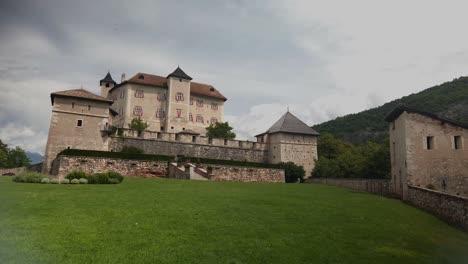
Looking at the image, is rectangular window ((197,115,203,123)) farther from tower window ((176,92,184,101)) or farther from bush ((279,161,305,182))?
bush ((279,161,305,182))

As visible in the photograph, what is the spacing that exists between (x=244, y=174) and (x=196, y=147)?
787 centimetres

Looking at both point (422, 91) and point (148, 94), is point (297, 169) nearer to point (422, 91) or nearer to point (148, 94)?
point (148, 94)

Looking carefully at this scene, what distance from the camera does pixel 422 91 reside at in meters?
73.3

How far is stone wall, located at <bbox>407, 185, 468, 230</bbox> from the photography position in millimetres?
11164

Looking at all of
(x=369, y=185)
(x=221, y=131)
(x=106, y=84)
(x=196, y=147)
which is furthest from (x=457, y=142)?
(x=106, y=84)

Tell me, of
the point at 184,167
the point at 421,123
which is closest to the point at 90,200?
the point at 184,167

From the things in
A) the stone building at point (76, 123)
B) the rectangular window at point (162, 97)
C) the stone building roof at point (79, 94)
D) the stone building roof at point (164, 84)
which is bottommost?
the stone building at point (76, 123)

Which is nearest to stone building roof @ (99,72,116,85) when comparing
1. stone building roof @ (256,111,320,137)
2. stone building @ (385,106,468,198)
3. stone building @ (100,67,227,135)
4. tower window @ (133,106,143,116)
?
stone building @ (100,67,227,135)

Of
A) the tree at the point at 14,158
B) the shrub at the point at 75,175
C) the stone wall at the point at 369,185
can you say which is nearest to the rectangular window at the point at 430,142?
the stone wall at the point at 369,185

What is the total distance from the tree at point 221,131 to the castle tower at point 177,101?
16.8 feet

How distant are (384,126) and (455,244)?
78.7 m

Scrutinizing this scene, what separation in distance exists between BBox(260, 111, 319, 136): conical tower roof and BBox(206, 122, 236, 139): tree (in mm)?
7071

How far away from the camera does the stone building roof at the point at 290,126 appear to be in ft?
137

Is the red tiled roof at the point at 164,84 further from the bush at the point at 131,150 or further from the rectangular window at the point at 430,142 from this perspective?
the rectangular window at the point at 430,142
